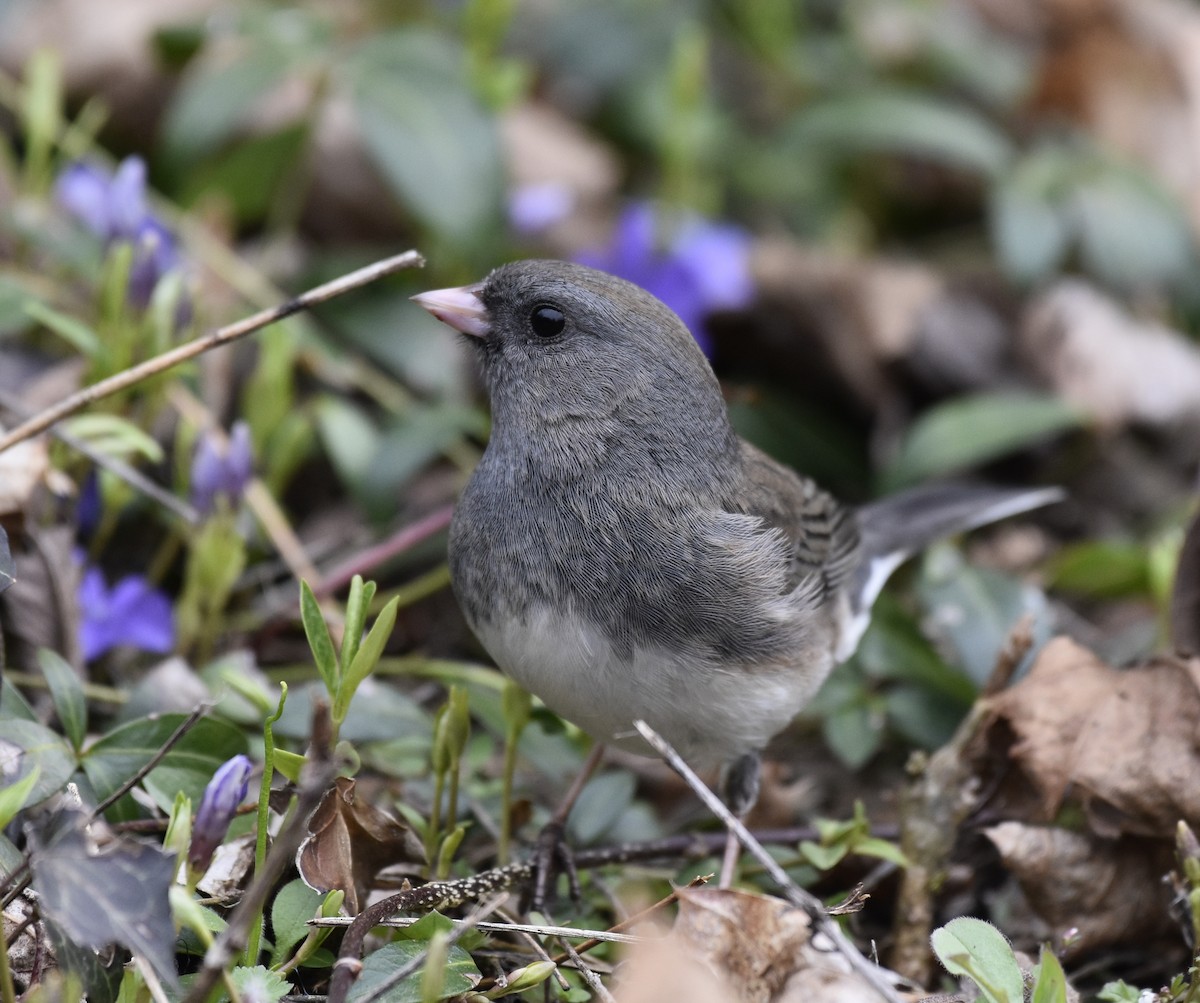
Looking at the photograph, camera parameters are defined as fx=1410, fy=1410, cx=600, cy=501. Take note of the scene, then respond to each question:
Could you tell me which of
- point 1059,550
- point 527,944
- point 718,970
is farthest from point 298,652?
point 1059,550

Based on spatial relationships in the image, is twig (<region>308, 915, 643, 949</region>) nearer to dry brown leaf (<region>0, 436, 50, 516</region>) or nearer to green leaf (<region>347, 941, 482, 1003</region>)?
green leaf (<region>347, 941, 482, 1003</region>)

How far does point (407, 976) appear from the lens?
1.73 metres

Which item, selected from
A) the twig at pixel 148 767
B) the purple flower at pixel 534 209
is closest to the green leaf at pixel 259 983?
the twig at pixel 148 767

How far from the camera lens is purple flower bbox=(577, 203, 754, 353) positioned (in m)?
3.41

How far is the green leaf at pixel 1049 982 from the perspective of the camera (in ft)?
5.60

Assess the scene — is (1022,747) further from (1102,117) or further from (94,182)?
(1102,117)

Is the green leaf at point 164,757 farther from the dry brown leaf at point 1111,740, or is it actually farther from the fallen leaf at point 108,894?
the dry brown leaf at point 1111,740

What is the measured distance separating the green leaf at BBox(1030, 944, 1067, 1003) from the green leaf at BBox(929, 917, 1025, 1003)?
3cm

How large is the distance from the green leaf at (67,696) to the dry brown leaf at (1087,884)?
1.43 meters

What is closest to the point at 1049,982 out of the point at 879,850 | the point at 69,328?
the point at 879,850

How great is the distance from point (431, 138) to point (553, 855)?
5.56 ft

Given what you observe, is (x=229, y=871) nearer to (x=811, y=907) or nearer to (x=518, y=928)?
(x=518, y=928)

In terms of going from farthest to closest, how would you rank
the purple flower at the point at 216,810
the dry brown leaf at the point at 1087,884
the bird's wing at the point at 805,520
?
the bird's wing at the point at 805,520
the dry brown leaf at the point at 1087,884
the purple flower at the point at 216,810

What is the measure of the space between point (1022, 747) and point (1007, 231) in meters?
1.85
